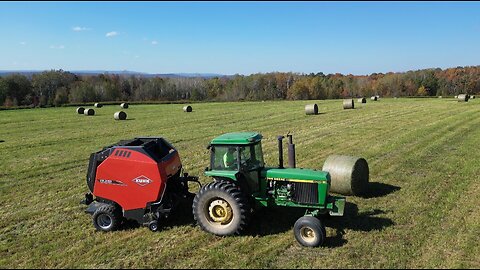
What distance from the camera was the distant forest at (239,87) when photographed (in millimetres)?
74269

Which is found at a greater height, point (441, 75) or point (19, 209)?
point (441, 75)

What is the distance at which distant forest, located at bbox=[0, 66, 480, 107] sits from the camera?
2924 inches

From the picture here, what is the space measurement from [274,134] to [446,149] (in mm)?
8803

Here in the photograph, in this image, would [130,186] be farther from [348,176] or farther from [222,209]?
[348,176]

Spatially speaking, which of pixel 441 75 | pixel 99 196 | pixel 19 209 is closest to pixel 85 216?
pixel 99 196

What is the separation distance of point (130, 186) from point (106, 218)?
0.97 meters

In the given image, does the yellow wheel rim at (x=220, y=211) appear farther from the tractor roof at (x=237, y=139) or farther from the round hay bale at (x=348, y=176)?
the round hay bale at (x=348, y=176)

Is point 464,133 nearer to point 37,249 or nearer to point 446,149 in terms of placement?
point 446,149

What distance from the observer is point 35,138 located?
75.0 feet

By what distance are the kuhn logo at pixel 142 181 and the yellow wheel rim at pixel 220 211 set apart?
4.52 ft

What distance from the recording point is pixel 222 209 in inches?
313

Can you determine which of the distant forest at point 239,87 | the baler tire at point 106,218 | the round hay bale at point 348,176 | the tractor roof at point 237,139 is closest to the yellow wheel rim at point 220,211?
the tractor roof at point 237,139

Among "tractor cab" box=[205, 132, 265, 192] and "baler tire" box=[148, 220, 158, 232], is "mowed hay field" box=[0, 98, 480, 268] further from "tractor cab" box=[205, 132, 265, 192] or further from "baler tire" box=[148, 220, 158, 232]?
"tractor cab" box=[205, 132, 265, 192]

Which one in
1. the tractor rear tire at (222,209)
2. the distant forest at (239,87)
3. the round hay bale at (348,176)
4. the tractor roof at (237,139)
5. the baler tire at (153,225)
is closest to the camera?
the tractor rear tire at (222,209)
